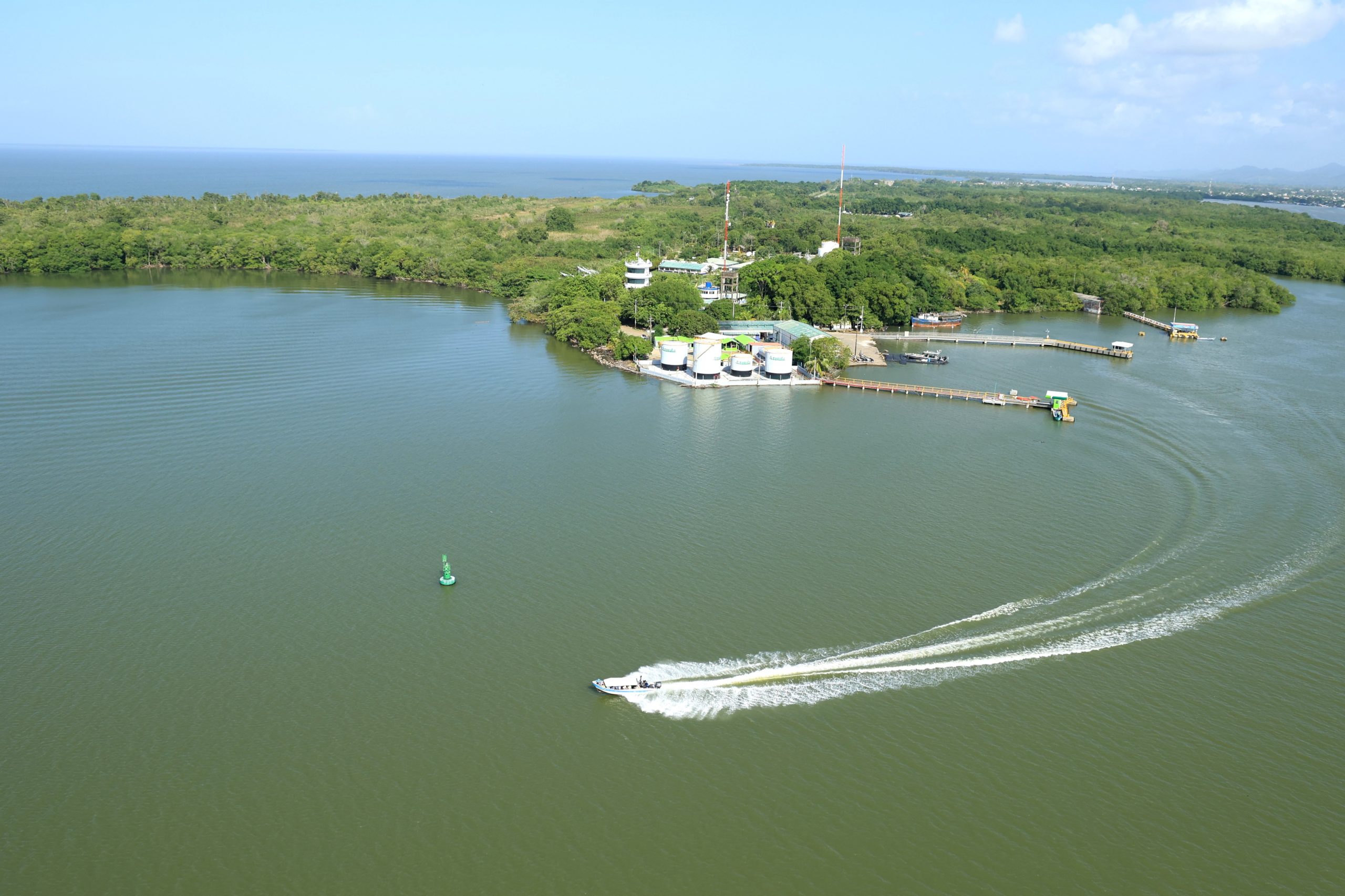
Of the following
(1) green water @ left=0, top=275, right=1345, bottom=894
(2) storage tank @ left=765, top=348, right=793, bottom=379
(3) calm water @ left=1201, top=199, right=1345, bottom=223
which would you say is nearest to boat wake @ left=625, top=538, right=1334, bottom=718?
(1) green water @ left=0, top=275, right=1345, bottom=894

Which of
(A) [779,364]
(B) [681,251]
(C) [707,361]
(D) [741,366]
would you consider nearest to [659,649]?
(C) [707,361]

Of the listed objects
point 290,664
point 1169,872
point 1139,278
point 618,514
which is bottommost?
point 1169,872

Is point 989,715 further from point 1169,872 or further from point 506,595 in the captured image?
point 506,595

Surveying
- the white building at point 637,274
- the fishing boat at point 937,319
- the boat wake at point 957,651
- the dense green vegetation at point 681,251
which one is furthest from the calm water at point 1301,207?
the boat wake at point 957,651

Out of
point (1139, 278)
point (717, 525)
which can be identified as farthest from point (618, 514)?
point (1139, 278)

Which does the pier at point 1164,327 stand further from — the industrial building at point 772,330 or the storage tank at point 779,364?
the storage tank at point 779,364

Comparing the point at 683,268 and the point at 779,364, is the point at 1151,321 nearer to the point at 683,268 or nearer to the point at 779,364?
the point at 779,364

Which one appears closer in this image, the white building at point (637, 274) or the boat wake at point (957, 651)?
the boat wake at point (957, 651)
